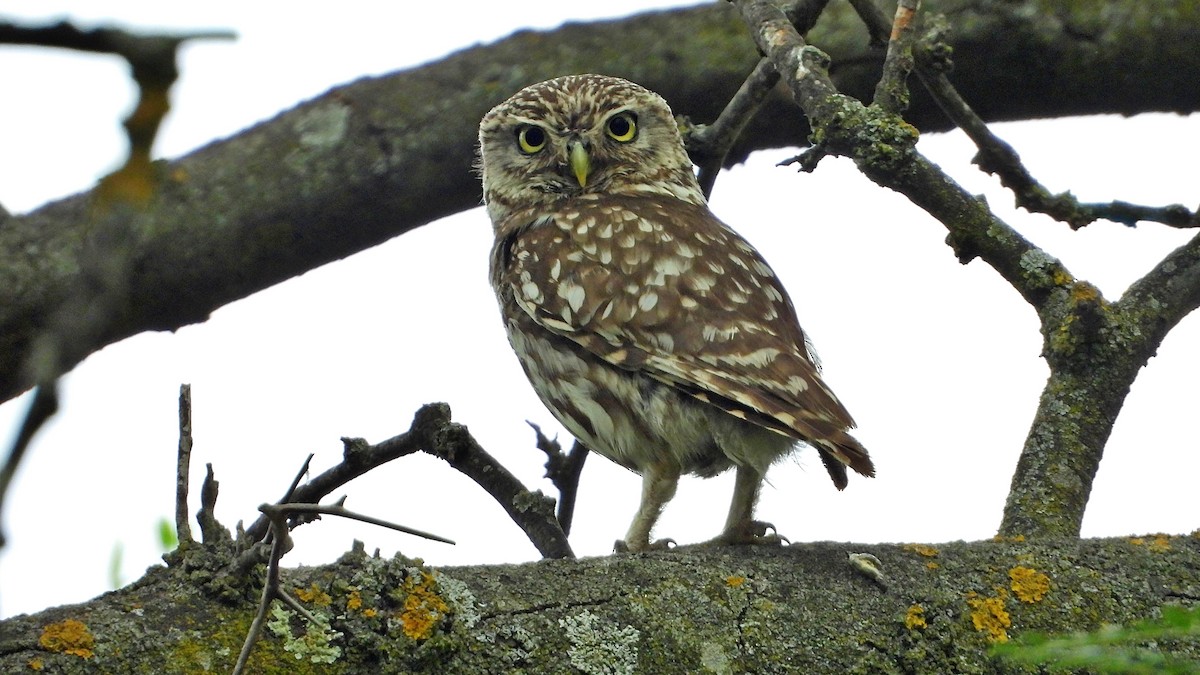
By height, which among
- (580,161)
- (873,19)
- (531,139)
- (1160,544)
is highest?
(531,139)

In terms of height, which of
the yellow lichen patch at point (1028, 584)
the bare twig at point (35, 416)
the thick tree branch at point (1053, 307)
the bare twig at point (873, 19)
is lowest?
the bare twig at point (35, 416)

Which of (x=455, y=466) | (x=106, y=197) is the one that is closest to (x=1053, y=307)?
(x=455, y=466)

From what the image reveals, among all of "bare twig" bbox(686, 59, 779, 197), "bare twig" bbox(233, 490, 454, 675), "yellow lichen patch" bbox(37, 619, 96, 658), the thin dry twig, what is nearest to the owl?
"bare twig" bbox(686, 59, 779, 197)

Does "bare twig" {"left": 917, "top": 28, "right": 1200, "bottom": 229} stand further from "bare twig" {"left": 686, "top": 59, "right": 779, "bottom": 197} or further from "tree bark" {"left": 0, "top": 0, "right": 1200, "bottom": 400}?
"tree bark" {"left": 0, "top": 0, "right": 1200, "bottom": 400}

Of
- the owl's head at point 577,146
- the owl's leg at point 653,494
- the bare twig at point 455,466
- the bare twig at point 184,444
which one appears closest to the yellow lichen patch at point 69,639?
the bare twig at point 184,444

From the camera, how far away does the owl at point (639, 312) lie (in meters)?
3.59

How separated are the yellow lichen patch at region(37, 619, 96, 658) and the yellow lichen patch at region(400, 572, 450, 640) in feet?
1.60

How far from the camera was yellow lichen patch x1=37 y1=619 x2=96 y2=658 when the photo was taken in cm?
200

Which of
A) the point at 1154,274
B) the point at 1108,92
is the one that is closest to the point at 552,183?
the point at 1108,92

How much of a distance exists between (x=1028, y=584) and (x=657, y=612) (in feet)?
2.34

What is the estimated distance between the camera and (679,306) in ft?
13.1

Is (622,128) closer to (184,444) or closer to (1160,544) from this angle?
(1160,544)

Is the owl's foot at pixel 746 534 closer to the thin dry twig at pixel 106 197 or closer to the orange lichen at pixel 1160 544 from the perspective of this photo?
the orange lichen at pixel 1160 544

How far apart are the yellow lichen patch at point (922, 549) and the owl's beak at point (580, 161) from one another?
274cm
